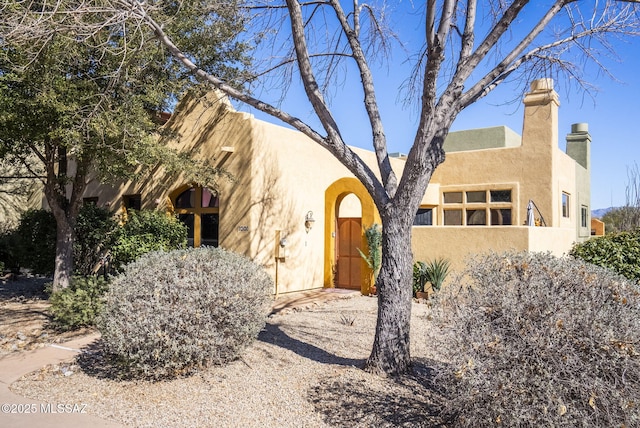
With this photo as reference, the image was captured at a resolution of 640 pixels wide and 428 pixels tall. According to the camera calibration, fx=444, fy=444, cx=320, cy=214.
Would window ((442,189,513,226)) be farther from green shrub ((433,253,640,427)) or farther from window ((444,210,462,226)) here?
green shrub ((433,253,640,427))

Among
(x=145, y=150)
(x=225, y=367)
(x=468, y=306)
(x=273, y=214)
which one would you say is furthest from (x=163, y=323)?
(x=273, y=214)

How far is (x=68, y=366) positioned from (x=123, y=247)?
193 inches

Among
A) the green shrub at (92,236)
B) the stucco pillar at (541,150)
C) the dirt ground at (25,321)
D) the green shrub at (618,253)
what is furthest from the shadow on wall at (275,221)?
the stucco pillar at (541,150)

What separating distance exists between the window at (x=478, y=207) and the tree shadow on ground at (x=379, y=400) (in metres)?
11.2

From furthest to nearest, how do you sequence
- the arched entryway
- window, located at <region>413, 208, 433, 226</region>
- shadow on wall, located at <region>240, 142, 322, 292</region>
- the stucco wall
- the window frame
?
window, located at <region>413, 208, 433, 226</region> < the window frame < the arched entryway < shadow on wall, located at <region>240, 142, 322, 292</region> < the stucco wall

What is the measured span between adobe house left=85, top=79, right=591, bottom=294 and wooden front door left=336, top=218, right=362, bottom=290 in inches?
1.2

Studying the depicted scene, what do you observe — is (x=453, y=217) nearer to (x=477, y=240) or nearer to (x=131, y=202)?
(x=477, y=240)

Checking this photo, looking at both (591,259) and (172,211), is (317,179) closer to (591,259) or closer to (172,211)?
(172,211)

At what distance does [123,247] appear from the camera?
1072 centimetres

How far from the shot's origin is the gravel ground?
176 inches

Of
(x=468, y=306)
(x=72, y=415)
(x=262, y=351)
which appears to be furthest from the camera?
(x=262, y=351)

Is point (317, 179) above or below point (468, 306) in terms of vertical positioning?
above

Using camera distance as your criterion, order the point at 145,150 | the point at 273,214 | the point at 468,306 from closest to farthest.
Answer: the point at 468,306 < the point at 145,150 < the point at 273,214

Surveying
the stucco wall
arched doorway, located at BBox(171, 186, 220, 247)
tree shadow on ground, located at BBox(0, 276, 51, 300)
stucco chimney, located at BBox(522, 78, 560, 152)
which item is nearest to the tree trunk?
the stucco wall
